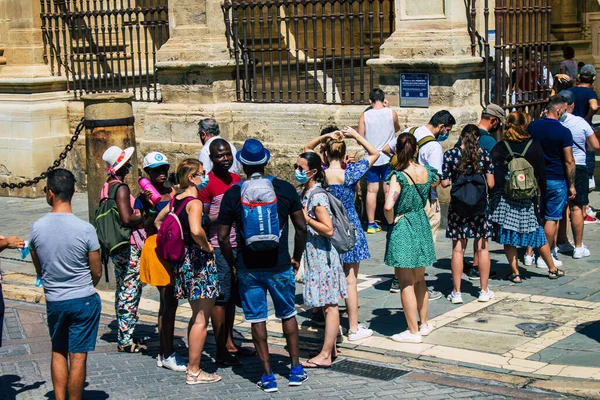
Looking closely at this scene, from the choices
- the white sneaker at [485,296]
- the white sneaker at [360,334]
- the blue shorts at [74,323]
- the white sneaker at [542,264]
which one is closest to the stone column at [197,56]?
the white sneaker at [542,264]

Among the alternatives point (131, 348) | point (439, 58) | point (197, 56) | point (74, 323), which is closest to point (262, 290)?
point (74, 323)

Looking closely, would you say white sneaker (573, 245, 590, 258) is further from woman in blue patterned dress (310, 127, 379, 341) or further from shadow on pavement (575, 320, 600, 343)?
woman in blue patterned dress (310, 127, 379, 341)

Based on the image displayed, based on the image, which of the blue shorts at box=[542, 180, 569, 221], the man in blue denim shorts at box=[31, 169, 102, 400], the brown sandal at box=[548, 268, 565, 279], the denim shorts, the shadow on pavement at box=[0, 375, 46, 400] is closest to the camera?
the man in blue denim shorts at box=[31, 169, 102, 400]

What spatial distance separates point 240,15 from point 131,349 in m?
7.80

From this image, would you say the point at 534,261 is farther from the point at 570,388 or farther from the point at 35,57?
the point at 35,57

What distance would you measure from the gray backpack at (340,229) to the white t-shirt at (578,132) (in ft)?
13.0

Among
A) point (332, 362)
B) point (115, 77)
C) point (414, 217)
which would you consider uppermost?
point (115, 77)

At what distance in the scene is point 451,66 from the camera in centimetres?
1189

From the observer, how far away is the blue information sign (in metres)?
12.2

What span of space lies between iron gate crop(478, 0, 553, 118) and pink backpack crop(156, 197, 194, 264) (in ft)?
19.9

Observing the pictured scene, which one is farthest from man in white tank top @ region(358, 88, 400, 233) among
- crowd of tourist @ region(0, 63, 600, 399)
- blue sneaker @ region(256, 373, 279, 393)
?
blue sneaker @ region(256, 373, 279, 393)

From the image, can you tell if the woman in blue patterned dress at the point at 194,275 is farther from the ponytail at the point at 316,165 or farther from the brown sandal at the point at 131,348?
the brown sandal at the point at 131,348

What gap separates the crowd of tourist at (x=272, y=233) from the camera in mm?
6605

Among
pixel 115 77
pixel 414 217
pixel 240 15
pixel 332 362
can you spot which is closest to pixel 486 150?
pixel 414 217
